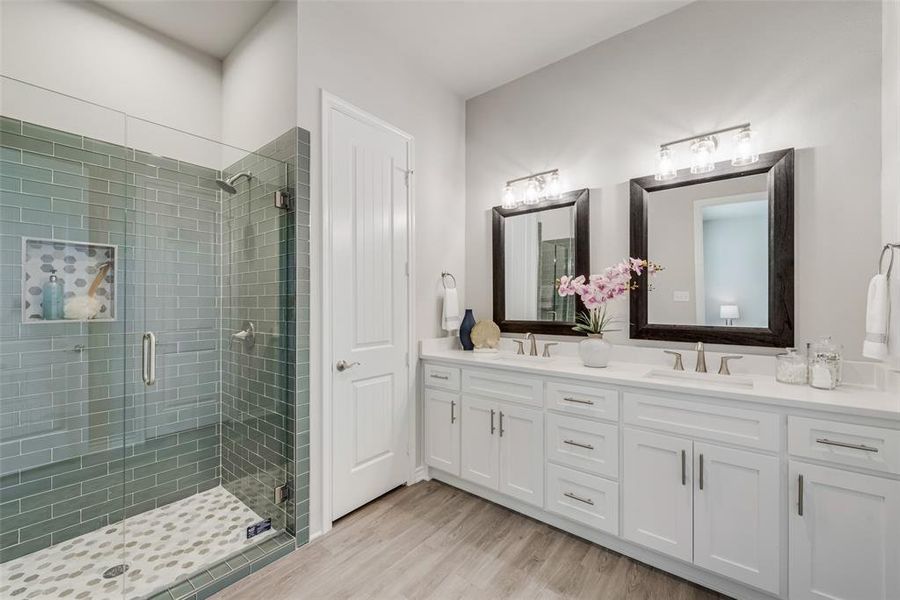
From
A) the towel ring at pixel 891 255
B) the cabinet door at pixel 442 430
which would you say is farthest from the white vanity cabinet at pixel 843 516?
the cabinet door at pixel 442 430

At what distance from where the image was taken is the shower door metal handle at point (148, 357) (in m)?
1.97

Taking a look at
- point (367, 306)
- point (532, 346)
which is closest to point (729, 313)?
point (532, 346)

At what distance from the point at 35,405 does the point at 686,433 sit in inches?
120

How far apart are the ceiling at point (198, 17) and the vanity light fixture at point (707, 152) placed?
246 centimetres

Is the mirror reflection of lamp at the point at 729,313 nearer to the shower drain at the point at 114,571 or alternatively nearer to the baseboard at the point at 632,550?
the baseboard at the point at 632,550

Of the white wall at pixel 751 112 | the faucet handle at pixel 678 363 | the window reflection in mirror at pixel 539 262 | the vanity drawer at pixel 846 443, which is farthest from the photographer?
the window reflection in mirror at pixel 539 262

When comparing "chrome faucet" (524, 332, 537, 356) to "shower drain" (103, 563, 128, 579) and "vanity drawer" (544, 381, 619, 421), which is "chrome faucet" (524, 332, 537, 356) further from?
"shower drain" (103, 563, 128, 579)

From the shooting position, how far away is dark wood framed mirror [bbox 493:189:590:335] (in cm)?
262

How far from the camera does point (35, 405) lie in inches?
70.9

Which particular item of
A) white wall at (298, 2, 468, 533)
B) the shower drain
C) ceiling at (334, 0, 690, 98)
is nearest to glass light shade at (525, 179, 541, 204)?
white wall at (298, 2, 468, 533)

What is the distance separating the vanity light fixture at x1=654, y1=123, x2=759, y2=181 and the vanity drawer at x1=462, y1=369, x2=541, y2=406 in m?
1.46

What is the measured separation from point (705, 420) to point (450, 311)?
1.72 m

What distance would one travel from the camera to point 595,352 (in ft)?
7.22

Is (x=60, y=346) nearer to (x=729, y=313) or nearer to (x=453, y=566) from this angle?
(x=453, y=566)
